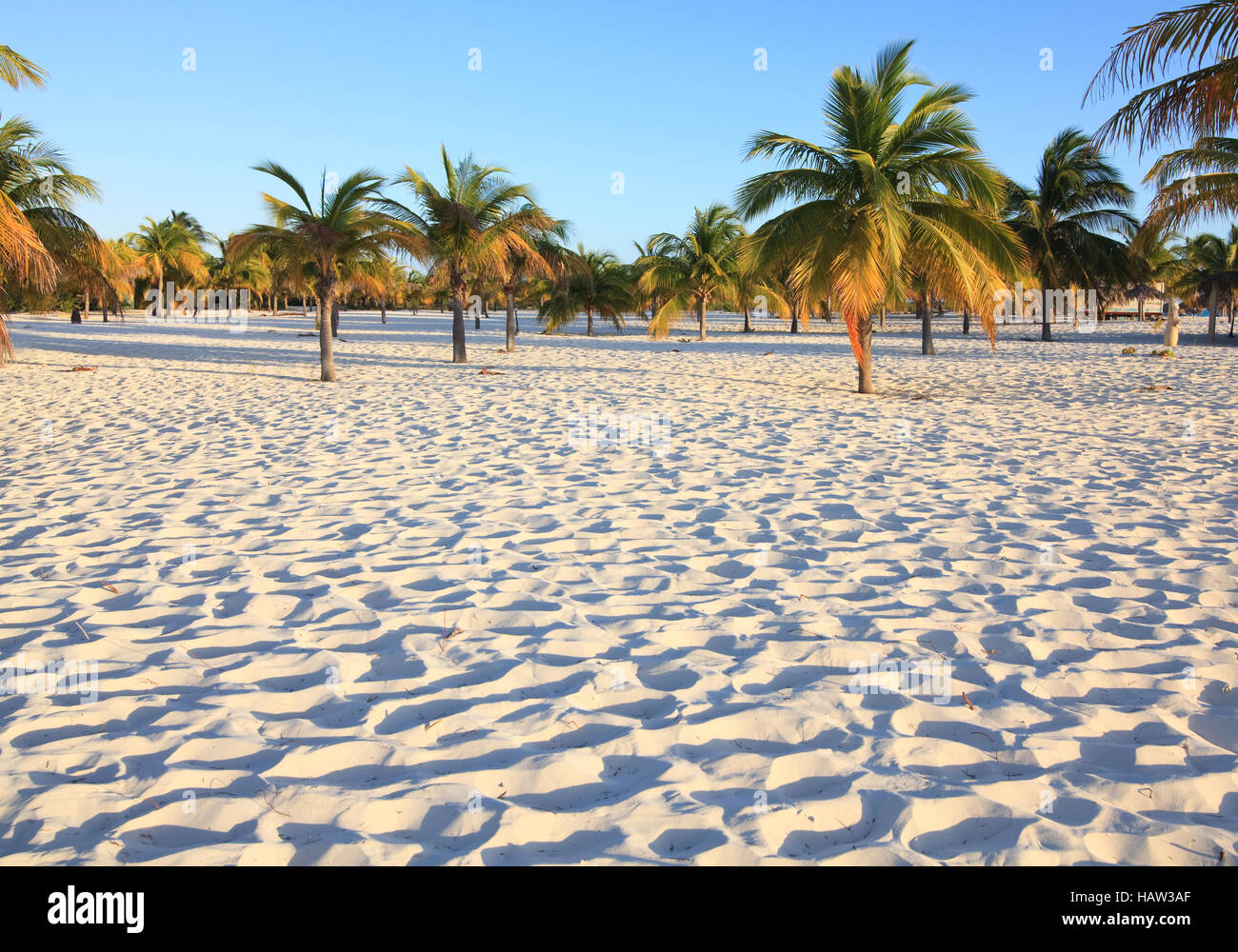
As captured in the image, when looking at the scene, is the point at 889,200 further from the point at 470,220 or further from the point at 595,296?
the point at 595,296

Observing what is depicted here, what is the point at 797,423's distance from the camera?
9484 millimetres

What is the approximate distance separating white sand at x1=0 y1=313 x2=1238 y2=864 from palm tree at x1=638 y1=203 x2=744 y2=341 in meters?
21.3

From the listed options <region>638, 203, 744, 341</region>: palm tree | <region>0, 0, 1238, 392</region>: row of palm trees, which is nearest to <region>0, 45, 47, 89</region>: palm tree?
<region>0, 0, 1238, 392</region>: row of palm trees

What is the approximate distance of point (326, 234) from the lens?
13.3 metres

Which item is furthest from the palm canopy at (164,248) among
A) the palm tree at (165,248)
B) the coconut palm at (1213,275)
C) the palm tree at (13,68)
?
the coconut palm at (1213,275)

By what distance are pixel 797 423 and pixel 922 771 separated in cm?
738

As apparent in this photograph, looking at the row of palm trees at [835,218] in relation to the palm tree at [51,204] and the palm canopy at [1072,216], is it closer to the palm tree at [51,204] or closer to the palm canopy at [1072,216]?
the palm tree at [51,204]

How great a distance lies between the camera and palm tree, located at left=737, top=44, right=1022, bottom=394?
10508 millimetres

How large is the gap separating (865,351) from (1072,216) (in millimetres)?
19216

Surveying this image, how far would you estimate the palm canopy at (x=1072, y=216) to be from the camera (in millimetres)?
24250

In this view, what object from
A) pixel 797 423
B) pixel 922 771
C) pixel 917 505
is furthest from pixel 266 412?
pixel 922 771

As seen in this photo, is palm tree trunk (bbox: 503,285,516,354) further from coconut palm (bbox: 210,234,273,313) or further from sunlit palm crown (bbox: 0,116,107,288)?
coconut palm (bbox: 210,234,273,313)
